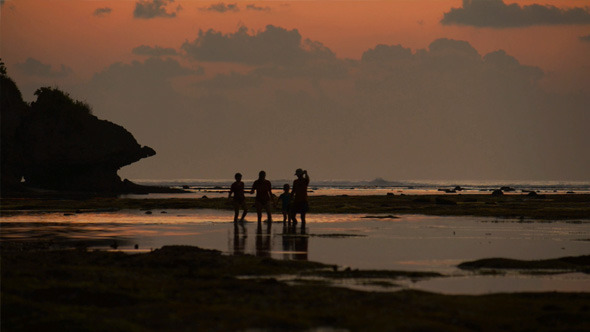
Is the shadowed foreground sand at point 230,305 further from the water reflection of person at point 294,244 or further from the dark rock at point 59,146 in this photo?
the dark rock at point 59,146

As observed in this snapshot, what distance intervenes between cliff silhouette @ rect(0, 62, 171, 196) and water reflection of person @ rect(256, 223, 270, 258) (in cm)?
5110

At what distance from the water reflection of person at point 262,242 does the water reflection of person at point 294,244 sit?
1.64ft

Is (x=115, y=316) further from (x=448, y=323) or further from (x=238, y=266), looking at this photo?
(x=238, y=266)

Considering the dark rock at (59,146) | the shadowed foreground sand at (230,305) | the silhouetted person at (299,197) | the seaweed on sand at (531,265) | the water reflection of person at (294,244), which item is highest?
the dark rock at (59,146)

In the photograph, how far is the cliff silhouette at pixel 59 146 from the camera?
78.7 metres

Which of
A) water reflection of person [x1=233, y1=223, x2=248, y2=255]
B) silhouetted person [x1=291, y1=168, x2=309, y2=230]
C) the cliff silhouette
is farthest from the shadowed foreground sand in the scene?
the cliff silhouette

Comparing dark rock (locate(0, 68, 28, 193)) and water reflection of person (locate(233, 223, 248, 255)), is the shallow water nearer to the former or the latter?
water reflection of person (locate(233, 223, 248, 255))

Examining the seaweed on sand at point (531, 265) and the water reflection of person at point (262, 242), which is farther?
the water reflection of person at point (262, 242)

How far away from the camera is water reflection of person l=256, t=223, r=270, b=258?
22.7m

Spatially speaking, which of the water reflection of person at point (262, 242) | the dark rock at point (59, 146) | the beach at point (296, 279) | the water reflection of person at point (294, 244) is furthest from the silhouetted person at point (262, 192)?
the dark rock at point (59, 146)

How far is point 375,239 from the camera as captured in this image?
28.0m

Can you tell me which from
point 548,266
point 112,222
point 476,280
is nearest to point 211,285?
point 476,280

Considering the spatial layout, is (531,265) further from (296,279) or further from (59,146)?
(59,146)

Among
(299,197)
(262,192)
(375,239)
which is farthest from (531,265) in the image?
(262,192)
